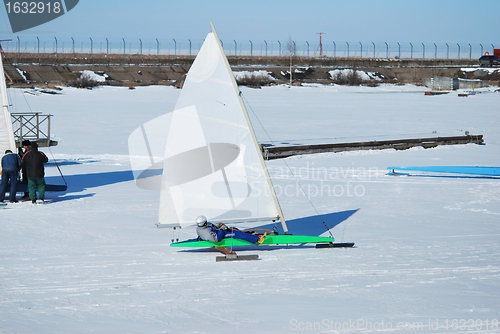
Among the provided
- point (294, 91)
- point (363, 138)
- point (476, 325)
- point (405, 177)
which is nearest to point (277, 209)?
point (476, 325)

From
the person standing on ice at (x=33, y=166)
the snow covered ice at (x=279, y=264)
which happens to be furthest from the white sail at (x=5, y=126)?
the snow covered ice at (x=279, y=264)

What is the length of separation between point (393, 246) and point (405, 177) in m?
7.60

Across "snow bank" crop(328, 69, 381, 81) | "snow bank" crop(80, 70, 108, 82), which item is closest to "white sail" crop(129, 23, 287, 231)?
"snow bank" crop(80, 70, 108, 82)

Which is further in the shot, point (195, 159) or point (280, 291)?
point (195, 159)

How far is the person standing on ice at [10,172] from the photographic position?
1258cm

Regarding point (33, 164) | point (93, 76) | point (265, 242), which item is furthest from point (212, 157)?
point (93, 76)

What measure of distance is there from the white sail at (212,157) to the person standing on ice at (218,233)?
18 centimetres

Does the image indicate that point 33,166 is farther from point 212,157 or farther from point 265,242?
point 265,242

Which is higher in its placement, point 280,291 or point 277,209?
point 277,209

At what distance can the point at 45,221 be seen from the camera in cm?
1122

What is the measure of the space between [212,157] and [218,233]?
48.0 inches

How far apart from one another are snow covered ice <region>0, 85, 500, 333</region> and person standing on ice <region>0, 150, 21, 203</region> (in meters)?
0.32

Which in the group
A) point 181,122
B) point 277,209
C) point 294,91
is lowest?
point 294,91

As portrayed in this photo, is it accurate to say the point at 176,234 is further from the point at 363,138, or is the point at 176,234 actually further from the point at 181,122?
the point at 363,138
